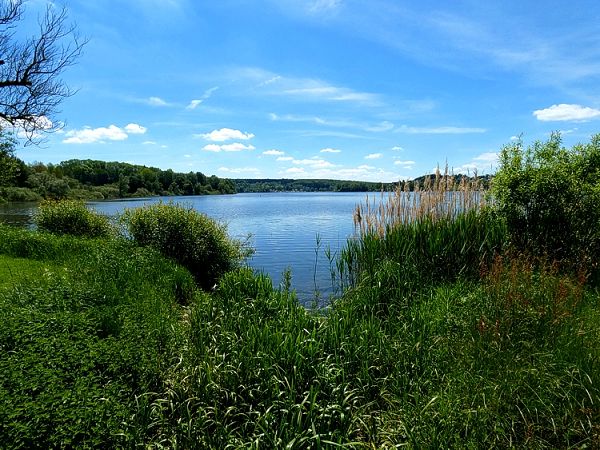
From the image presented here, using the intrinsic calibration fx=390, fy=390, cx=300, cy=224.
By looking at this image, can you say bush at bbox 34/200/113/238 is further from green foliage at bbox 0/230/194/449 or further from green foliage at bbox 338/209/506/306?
green foliage at bbox 338/209/506/306

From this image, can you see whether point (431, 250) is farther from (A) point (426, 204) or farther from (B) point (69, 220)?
(B) point (69, 220)

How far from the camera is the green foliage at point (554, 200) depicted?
25.0 ft

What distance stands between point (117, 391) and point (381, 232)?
625 cm

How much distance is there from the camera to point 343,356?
454 cm

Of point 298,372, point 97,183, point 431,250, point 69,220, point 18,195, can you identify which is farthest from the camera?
point 97,183

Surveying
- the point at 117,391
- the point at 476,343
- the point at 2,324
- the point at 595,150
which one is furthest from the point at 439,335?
the point at 595,150

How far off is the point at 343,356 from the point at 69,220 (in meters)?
14.5

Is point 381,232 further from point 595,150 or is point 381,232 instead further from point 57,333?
point 57,333

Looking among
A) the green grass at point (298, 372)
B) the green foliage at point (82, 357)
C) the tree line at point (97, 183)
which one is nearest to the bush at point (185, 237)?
the green foliage at point (82, 357)

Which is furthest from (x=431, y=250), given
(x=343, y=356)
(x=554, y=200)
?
(x=343, y=356)

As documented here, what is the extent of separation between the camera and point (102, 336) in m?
4.95

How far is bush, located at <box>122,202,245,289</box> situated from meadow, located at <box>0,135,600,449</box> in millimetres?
3699

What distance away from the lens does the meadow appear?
10.7ft

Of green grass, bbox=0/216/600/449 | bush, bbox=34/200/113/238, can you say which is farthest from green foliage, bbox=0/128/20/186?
green grass, bbox=0/216/600/449
